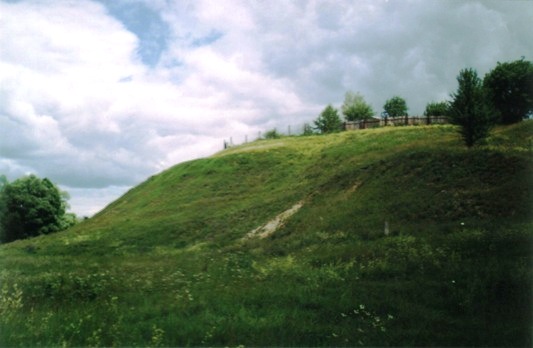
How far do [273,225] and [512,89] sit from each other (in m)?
30.4

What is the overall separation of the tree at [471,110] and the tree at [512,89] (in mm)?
11323

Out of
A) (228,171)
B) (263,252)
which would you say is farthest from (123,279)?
(228,171)

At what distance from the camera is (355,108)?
8038 cm

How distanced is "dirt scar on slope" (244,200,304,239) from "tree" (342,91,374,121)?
5176cm

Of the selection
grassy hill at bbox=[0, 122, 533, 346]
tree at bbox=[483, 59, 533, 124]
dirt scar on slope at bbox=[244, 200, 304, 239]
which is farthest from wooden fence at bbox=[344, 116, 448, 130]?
dirt scar on slope at bbox=[244, 200, 304, 239]

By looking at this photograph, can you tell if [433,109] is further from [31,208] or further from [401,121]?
[31,208]

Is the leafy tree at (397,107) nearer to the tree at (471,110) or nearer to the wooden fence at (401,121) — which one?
the wooden fence at (401,121)

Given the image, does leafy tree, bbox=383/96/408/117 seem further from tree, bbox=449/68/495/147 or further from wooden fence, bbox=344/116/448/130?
tree, bbox=449/68/495/147

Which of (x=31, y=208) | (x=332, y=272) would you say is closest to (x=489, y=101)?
(x=332, y=272)

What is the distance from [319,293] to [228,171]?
41106 millimetres

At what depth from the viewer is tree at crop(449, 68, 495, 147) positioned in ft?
98.2

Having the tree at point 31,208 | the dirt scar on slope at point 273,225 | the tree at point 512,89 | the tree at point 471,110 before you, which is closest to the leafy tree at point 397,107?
the tree at point 512,89

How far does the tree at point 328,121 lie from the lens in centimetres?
7606

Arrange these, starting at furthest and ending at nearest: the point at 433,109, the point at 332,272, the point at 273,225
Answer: the point at 433,109
the point at 273,225
the point at 332,272
